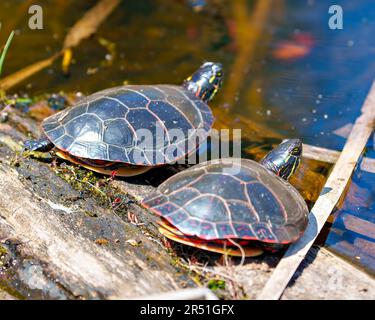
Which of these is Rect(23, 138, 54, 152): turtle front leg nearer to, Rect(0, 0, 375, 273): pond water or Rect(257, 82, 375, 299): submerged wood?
Rect(0, 0, 375, 273): pond water

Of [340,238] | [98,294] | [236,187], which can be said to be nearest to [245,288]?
[236,187]

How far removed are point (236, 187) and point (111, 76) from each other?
447 centimetres

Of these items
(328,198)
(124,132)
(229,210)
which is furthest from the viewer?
(124,132)

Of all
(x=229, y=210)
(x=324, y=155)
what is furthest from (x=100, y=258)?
(x=324, y=155)

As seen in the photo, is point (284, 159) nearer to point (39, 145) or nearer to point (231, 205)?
point (231, 205)

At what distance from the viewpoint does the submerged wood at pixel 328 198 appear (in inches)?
152

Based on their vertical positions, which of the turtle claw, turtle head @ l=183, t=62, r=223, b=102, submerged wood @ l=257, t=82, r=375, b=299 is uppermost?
turtle head @ l=183, t=62, r=223, b=102

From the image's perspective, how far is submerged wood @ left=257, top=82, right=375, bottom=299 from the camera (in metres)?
3.86

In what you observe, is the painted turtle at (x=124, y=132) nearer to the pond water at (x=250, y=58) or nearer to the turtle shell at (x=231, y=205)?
the turtle shell at (x=231, y=205)

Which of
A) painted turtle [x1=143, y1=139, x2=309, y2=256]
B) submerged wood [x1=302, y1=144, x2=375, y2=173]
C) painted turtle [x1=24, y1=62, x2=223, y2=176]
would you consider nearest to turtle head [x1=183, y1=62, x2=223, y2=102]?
painted turtle [x1=24, y1=62, x2=223, y2=176]

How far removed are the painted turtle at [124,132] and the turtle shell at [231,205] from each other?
814 mm

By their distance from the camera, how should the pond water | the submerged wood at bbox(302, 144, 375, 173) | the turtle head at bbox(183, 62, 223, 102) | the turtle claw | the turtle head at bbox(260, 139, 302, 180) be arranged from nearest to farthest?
the turtle head at bbox(260, 139, 302, 180), the turtle claw, the submerged wood at bbox(302, 144, 375, 173), the turtle head at bbox(183, 62, 223, 102), the pond water

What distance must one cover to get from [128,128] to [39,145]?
91 centimetres

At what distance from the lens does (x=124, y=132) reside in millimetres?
5008
